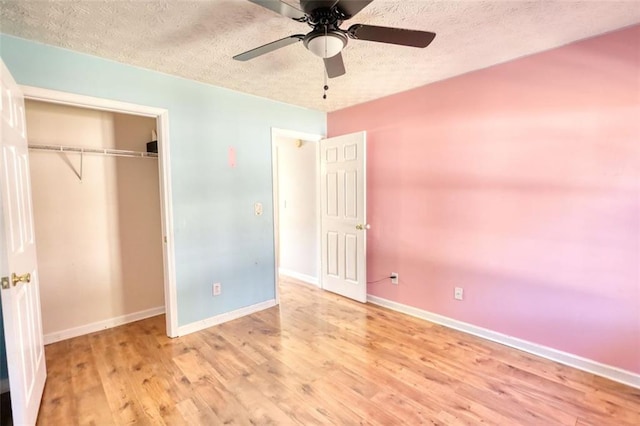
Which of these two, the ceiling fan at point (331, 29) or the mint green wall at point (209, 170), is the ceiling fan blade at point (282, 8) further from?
the mint green wall at point (209, 170)

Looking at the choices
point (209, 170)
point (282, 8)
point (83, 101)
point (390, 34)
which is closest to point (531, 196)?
point (390, 34)

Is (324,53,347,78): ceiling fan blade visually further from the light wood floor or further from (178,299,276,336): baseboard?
(178,299,276,336): baseboard

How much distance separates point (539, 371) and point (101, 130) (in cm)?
445

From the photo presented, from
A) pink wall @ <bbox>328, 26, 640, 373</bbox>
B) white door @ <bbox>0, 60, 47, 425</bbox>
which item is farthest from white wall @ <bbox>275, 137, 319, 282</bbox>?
white door @ <bbox>0, 60, 47, 425</bbox>

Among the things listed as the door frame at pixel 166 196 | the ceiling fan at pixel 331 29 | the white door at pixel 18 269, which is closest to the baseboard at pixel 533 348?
the door frame at pixel 166 196

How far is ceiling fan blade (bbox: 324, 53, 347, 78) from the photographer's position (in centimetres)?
182

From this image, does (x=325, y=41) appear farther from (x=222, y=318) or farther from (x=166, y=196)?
(x=222, y=318)

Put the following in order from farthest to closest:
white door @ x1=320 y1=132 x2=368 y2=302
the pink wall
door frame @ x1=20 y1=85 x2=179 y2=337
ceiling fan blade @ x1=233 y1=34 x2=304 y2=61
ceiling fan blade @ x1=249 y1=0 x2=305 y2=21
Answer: white door @ x1=320 y1=132 x2=368 y2=302 < door frame @ x1=20 y1=85 x2=179 y2=337 < the pink wall < ceiling fan blade @ x1=233 y1=34 x2=304 y2=61 < ceiling fan blade @ x1=249 y1=0 x2=305 y2=21

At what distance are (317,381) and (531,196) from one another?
2.25 m

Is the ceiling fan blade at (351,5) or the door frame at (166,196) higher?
the ceiling fan blade at (351,5)

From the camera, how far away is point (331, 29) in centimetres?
151

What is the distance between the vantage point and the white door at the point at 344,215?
3.57 meters

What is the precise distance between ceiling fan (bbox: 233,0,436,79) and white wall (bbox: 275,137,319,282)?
263 centimetres

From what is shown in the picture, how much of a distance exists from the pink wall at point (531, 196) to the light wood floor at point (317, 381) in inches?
14.3
